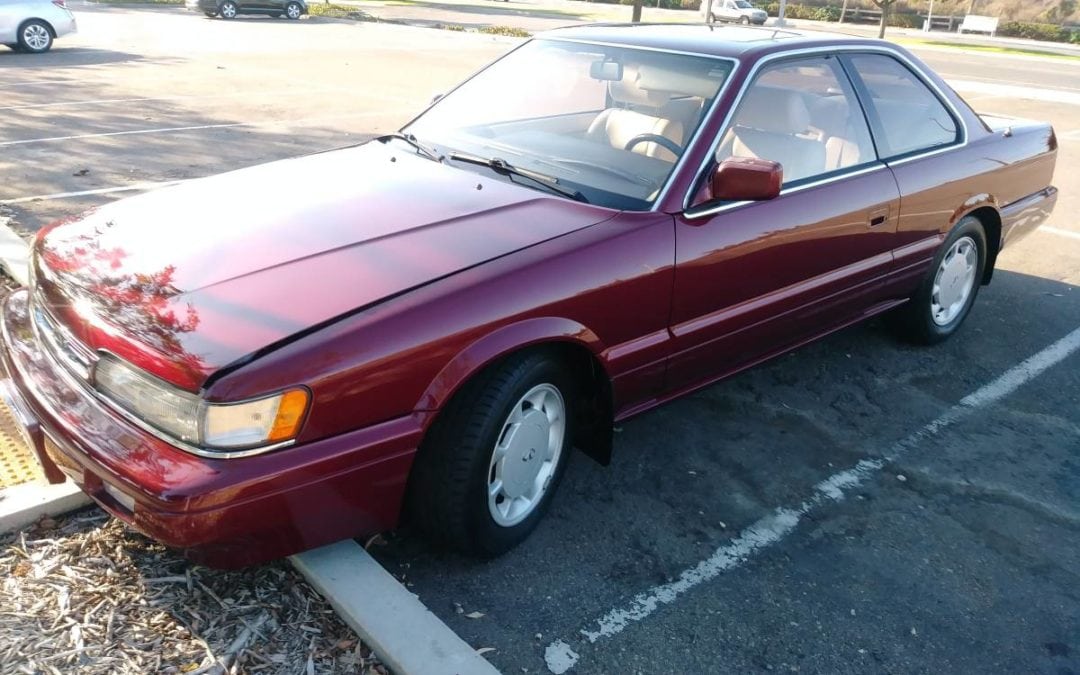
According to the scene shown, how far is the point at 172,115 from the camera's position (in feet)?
34.3

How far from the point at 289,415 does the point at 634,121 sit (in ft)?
6.80

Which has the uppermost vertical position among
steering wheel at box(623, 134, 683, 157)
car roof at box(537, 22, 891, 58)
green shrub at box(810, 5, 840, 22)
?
car roof at box(537, 22, 891, 58)

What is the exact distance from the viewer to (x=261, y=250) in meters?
2.82

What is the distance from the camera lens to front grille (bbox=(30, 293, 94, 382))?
259 centimetres

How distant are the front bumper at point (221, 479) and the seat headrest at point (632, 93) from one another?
6.21ft

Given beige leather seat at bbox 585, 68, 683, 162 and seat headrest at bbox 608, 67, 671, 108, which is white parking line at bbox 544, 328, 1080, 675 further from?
seat headrest at bbox 608, 67, 671, 108

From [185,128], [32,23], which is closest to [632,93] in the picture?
[185,128]

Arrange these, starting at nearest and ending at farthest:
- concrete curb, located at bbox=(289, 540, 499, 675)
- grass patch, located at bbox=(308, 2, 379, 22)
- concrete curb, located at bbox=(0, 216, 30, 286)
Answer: concrete curb, located at bbox=(289, 540, 499, 675) < concrete curb, located at bbox=(0, 216, 30, 286) < grass patch, located at bbox=(308, 2, 379, 22)

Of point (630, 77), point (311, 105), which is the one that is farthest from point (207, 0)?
point (630, 77)

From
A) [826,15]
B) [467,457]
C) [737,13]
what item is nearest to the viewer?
[467,457]

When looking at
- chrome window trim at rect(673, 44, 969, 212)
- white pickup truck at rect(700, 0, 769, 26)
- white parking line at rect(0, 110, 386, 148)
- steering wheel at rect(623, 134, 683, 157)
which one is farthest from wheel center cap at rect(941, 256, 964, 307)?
white pickup truck at rect(700, 0, 769, 26)

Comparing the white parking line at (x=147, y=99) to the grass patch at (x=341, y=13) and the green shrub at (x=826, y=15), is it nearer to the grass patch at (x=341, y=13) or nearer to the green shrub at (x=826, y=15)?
the grass patch at (x=341, y=13)

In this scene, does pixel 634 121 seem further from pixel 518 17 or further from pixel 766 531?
pixel 518 17

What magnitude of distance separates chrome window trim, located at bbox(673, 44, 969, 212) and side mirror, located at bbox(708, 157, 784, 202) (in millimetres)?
106
